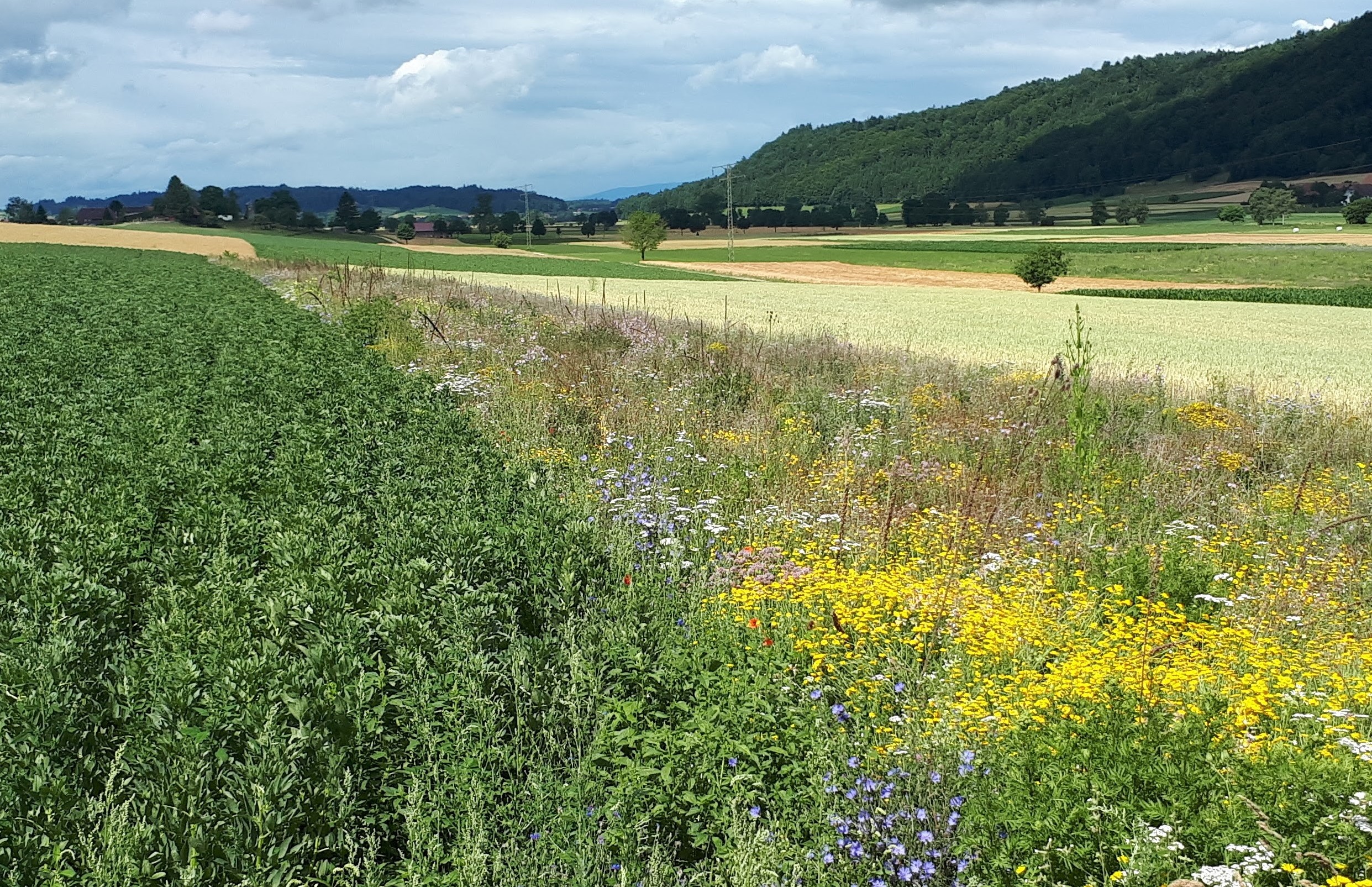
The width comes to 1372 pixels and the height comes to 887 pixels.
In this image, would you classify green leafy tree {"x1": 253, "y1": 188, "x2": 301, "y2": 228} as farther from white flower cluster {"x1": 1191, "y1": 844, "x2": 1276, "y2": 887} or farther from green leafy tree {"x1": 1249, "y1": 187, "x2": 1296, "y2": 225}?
white flower cluster {"x1": 1191, "y1": 844, "x2": 1276, "y2": 887}

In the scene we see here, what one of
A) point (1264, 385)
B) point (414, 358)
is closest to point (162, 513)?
point (414, 358)

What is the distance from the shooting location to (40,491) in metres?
7.91

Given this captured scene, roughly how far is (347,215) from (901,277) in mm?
102629

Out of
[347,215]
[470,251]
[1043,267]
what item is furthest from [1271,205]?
[347,215]

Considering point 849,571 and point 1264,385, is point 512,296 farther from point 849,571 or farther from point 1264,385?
point 849,571

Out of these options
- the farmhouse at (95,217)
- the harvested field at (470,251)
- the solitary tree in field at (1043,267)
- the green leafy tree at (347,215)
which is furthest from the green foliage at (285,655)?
the farmhouse at (95,217)

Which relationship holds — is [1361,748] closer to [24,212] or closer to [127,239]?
[127,239]

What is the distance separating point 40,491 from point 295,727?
215 inches

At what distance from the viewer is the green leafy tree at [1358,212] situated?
→ 106 meters

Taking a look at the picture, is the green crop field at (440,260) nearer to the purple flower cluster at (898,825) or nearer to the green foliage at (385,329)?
the green foliage at (385,329)

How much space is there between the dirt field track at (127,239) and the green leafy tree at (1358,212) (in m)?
119

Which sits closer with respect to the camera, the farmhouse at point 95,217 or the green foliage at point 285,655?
the green foliage at point 285,655

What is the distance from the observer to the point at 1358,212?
105938 mm

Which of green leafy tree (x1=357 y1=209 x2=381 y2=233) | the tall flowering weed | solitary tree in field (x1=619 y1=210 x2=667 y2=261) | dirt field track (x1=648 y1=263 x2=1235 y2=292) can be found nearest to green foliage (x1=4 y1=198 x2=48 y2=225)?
green leafy tree (x1=357 y1=209 x2=381 y2=233)
